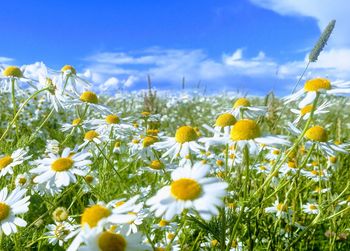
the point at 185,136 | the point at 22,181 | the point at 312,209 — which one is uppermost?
the point at 185,136

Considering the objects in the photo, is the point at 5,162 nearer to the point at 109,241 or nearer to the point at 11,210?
the point at 11,210

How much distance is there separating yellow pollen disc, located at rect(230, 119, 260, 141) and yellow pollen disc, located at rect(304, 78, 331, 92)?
1.49ft

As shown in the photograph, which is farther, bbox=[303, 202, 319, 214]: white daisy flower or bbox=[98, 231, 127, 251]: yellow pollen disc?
bbox=[303, 202, 319, 214]: white daisy flower

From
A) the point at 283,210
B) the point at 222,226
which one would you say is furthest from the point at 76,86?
the point at 222,226

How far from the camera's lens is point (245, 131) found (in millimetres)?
1685

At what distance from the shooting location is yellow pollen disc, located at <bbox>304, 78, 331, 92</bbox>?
2.01 metres

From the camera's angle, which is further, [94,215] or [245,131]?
[245,131]

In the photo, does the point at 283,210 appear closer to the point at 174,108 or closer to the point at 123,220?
the point at 123,220

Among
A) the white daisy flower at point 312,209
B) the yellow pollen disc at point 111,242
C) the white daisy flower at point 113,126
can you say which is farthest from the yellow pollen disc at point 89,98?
the white daisy flower at point 312,209

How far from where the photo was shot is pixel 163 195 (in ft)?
4.46

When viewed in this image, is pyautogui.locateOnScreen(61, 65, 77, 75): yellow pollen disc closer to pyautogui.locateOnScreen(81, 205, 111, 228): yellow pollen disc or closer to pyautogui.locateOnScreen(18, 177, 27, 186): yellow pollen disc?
pyautogui.locateOnScreen(18, 177, 27, 186): yellow pollen disc

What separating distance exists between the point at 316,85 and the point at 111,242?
120 centimetres

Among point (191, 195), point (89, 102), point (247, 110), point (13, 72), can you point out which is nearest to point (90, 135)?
point (89, 102)

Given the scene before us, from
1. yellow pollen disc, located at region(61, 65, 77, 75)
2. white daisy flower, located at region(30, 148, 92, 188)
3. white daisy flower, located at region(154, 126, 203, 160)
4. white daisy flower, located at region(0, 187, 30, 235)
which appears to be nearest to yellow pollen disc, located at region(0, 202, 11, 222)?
white daisy flower, located at region(0, 187, 30, 235)
